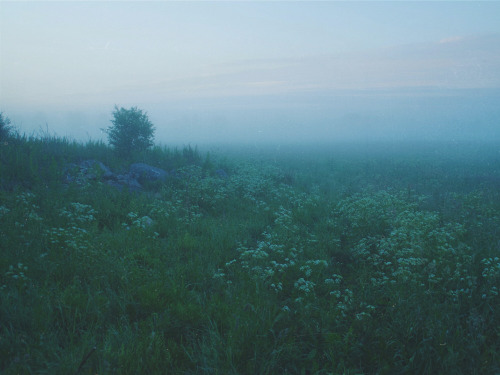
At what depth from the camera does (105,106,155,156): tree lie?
15289mm

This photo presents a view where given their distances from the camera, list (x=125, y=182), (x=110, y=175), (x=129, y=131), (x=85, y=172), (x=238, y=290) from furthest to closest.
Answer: (x=129, y=131)
(x=110, y=175)
(x=125, y=182)
(x=85, y=172)
(x=238, y=290)

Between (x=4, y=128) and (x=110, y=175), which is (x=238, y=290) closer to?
(x=110, y=175)

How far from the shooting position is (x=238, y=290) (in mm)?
4371

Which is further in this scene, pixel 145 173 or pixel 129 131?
pixel 129 131

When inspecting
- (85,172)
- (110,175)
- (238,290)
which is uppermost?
(85,172)

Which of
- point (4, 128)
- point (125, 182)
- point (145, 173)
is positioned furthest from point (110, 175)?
point (4, 128)

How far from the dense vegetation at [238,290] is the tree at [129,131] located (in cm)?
699

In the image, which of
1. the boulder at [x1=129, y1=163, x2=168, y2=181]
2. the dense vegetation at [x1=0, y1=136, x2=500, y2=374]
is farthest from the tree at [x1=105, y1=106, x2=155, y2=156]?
the dense vegetation at [x1=0, y1=136, x2=500, y2=374]

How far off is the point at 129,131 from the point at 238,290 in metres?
13.5

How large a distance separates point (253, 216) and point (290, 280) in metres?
3.65

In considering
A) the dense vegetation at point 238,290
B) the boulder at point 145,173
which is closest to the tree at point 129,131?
the boulder at point 145,173

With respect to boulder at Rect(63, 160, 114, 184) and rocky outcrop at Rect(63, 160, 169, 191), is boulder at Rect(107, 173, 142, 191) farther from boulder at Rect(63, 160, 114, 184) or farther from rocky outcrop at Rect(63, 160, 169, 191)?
boulder at Rect(63, 160, 114, 184)

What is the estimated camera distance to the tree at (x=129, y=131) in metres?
15.3

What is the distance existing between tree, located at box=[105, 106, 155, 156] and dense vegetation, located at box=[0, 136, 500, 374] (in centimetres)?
699
